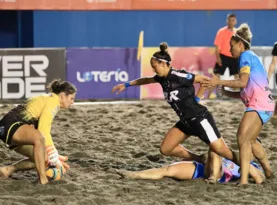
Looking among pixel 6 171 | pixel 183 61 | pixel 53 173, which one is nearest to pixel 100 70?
pixel 183 61

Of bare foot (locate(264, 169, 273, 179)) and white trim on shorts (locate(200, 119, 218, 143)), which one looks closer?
white trim on shorts (locate(200, 119, 218, 143))

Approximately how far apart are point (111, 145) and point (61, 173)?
2.42 meters

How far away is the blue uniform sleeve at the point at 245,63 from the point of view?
8.59m

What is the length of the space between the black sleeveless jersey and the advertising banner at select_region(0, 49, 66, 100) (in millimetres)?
7134

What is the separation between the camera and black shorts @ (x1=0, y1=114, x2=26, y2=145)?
8.59m

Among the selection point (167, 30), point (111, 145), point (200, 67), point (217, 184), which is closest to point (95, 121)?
point (111, 145)

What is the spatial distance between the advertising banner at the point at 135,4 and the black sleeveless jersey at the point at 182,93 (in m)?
8.00

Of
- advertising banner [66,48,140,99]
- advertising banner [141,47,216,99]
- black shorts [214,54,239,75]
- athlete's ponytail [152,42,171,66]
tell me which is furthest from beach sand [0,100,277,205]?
athlete's ponytail [152,42,171,66]

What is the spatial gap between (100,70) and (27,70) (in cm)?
149

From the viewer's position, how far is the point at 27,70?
1552 centimetres

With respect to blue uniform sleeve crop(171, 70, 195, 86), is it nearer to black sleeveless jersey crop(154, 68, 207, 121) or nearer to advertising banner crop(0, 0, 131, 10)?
black sleeveless jersey crop(154, 68, 207, 121)

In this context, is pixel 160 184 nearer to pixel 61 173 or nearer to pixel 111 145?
pixel 61 173

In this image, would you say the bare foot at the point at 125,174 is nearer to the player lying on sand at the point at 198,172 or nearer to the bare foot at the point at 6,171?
the player lying on sand at the point at 198,172

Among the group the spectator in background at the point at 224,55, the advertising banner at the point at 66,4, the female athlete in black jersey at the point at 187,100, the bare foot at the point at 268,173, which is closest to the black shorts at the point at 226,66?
the spectator in background at the point at 224,55
